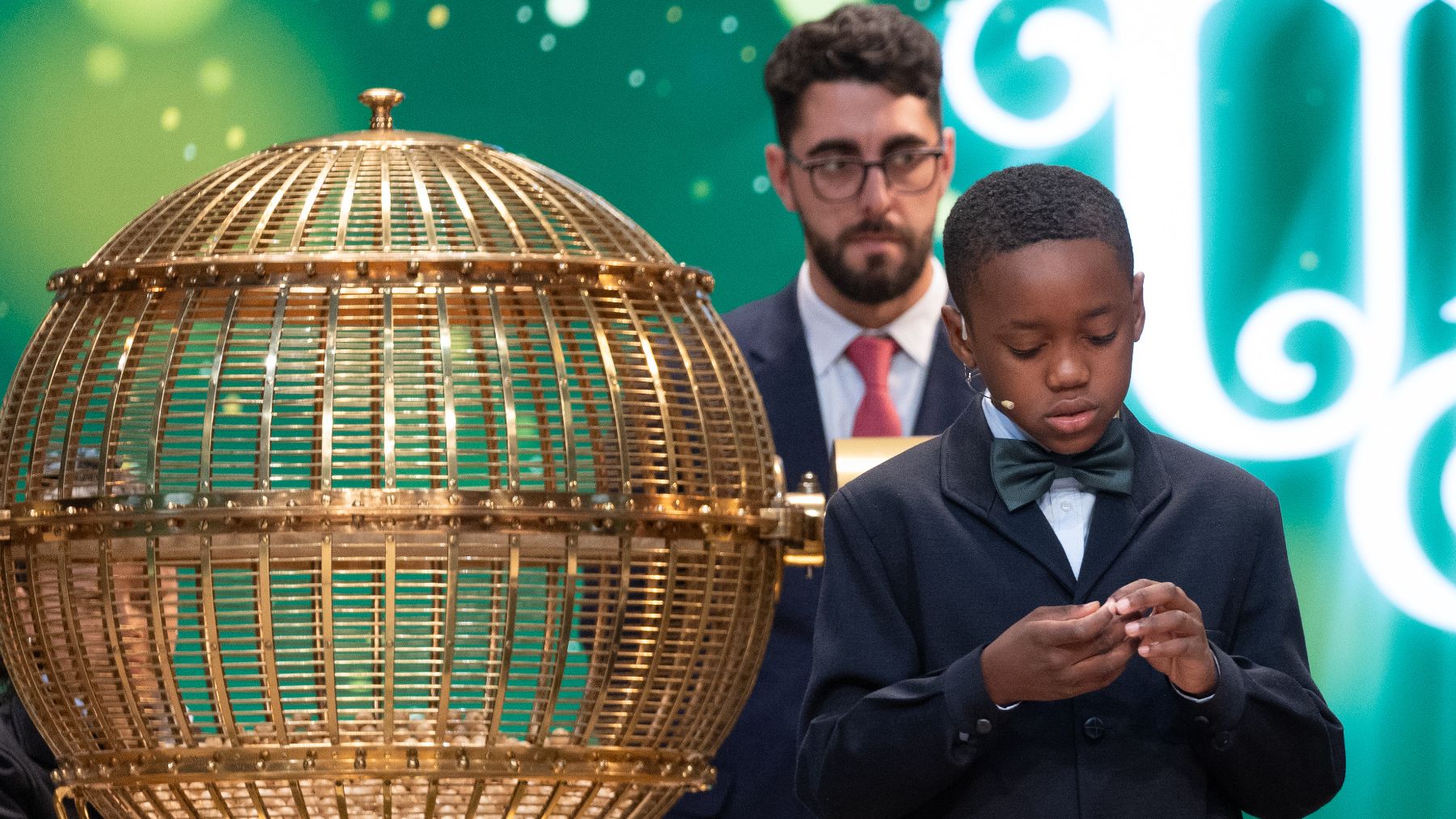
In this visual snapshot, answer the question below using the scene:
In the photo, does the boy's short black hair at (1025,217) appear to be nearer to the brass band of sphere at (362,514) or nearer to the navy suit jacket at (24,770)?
the brass band of sphere at (362,514)

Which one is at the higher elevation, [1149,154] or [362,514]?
[1149,154]

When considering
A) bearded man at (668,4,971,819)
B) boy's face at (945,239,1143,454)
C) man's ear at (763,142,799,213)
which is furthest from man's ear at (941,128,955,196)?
boy's face at (945,239,1143,454)

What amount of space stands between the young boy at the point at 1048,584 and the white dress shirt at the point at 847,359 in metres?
1.19

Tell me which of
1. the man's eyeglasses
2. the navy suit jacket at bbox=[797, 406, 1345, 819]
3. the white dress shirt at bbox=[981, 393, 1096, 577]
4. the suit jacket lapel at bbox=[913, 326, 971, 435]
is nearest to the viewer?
the navy suit jacket at bbox=[797, 406, 1345, 819]

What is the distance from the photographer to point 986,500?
157 centimetres

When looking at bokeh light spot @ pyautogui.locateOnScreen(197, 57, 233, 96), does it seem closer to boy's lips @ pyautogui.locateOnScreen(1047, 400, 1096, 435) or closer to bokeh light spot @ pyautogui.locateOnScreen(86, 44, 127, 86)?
bokeh light spot @ pyautogui.locateOnScreen(86, 44, 127, 86)

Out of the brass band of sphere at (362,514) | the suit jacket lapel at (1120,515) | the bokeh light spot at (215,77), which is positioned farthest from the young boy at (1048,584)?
the bokeh light spot at (215,77)

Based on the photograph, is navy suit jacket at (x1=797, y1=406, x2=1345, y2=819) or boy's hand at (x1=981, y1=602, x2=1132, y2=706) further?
navy suit jacket at (x1=797, y1=406, x2=1345, y2=819)

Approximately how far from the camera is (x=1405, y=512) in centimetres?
368

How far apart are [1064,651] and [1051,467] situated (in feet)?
0.73

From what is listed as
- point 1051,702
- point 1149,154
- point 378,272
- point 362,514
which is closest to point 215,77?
point 1149,154

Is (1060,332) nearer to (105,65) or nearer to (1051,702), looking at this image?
(1051,702)

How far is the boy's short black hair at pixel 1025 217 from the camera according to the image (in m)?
1.53

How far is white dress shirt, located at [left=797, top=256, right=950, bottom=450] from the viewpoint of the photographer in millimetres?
2818
